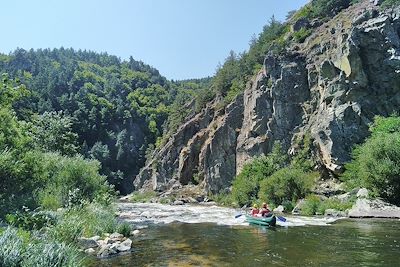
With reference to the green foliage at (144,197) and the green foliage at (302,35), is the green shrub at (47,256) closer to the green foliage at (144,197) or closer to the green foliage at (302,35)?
the green foliage at (144,197)

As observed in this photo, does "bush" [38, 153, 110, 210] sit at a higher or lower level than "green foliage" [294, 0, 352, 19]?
lower

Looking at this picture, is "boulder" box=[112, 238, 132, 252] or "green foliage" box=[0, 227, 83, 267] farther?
"boulder" box=[112, 238, 132, 252]

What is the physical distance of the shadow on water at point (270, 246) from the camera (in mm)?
18688

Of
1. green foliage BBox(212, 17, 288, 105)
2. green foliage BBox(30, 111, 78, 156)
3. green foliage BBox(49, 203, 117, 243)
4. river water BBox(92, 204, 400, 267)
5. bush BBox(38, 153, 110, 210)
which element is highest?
green foliage BBox(212, 17, 288, 105)

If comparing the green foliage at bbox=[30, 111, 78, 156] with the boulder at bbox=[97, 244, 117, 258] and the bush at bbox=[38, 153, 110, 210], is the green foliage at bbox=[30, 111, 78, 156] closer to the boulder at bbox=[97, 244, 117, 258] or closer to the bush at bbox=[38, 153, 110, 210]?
the bush at bbox=[38, 153, 110, 210]

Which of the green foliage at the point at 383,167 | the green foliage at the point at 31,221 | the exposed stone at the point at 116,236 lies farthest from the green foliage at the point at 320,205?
the green foliage at the point at 31,221

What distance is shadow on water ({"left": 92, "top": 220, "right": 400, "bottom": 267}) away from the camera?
1869 centimetres

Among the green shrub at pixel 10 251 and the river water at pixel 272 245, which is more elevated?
the green shrub at pixel 10 251

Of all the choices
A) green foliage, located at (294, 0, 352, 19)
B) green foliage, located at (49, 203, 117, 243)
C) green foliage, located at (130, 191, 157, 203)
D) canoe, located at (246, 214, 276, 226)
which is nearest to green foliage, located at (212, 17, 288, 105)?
green foliage, located at (294, 0, 352, 19)

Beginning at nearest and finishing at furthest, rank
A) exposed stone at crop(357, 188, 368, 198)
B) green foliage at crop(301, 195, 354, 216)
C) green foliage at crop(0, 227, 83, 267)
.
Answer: green foliage at crop(0, 227, 83, 267), exposed stone at crop(357, 188, 368, 198), green foliage at crop(301, 195, 354, 216)

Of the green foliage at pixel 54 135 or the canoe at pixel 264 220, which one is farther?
the green foliage at pixel 54 135

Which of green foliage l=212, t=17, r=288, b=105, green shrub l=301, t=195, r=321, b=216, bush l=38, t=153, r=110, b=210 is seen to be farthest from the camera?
green foliage l=212, t=17, r=288, b=105

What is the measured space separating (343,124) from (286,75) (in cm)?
1772

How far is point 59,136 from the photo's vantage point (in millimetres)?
68875
